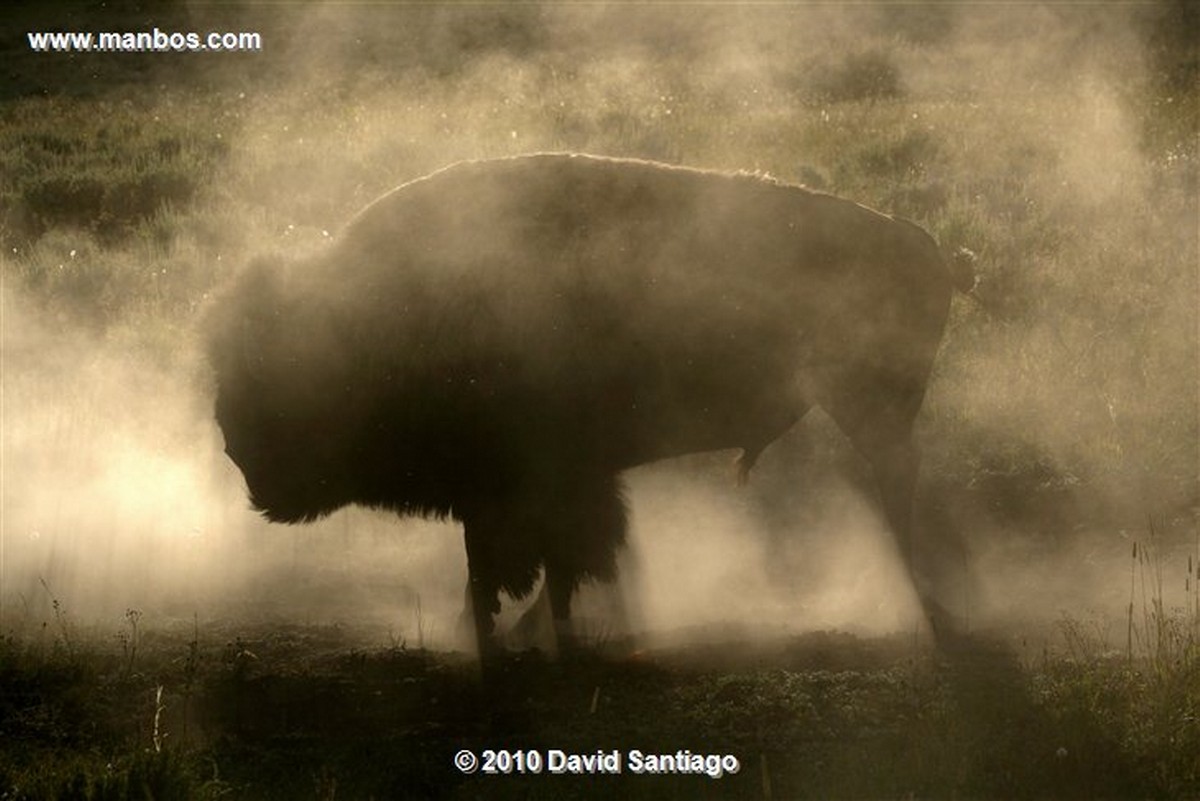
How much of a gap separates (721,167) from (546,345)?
6.84 metres

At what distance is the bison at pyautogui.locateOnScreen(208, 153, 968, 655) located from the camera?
17.5ft

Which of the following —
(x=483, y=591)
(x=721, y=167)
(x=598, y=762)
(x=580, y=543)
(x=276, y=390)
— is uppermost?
(x=721, y=167)

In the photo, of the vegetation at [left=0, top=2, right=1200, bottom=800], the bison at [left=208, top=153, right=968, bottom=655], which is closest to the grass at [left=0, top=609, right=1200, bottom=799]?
the vegetation at [left=0, top=2, right=1200, bottom=800]

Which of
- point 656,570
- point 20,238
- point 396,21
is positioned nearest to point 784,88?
point 396,21

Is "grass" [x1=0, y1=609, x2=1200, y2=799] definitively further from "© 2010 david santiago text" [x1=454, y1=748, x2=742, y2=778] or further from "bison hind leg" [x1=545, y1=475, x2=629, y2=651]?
"bison hind leg" [x1=545, y1=475, x2=629, y2=651]

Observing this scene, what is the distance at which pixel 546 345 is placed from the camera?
535cm

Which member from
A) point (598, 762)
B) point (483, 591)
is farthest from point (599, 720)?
point (483, 591)

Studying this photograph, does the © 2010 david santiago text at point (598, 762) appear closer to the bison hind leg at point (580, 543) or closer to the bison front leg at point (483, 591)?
the bison front leg at point (483, 591)

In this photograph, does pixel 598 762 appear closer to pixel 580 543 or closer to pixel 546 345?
pixel 580 543

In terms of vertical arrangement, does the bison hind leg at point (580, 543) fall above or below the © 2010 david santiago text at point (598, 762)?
above

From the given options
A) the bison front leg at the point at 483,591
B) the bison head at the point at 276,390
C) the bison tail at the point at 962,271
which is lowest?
the bison front leg at the point at 483,591

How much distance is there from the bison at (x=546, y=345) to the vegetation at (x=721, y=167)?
0.42 m

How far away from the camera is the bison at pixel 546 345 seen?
534cm

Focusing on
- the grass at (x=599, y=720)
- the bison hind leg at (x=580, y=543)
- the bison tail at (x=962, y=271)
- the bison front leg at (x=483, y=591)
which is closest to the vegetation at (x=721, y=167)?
the grass at (x=599, y=720)
